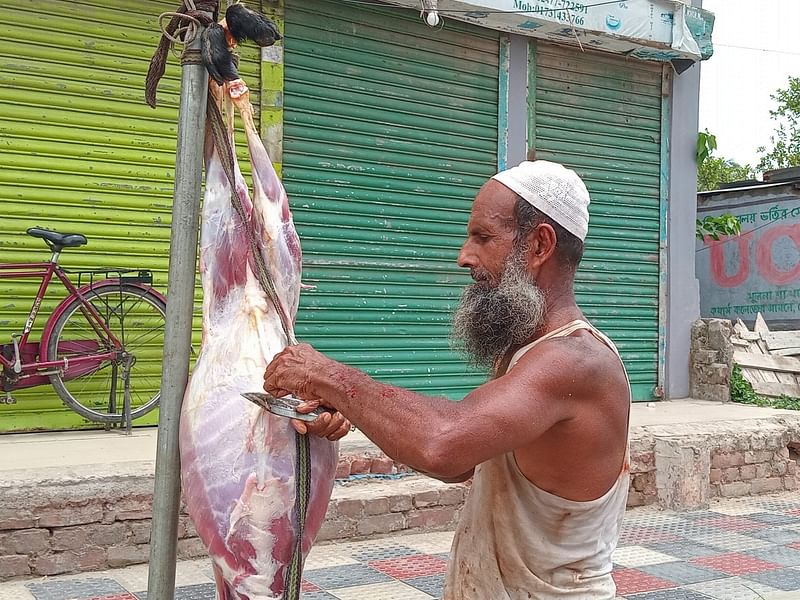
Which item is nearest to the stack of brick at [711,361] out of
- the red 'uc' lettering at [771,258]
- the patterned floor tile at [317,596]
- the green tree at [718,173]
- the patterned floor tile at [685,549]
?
the patterned floor tile at [685,549]

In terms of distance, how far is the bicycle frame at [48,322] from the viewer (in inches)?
210

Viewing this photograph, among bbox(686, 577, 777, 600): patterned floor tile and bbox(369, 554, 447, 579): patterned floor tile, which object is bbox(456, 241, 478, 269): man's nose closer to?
bbox(369, 554, 447, 579): patterned floor tile

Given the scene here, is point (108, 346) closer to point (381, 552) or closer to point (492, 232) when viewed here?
point (381, 552)

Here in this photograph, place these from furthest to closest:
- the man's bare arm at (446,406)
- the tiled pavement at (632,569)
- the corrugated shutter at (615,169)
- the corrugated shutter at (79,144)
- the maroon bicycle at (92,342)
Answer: the corrugated shutter at (615,169)
the corrugated shutter at (79,144)
the maroon bicycle at (92,342)
the tiled pavement at (632,569)
the man's bare arm at (446,406)

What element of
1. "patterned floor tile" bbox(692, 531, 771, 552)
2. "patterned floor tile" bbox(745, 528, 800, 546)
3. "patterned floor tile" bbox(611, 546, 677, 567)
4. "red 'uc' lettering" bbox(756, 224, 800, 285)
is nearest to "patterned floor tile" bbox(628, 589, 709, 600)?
"patterned floor tile" bbox(611, 546, 677, 567)

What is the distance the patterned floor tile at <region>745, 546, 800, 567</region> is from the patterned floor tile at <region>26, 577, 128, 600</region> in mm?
3809

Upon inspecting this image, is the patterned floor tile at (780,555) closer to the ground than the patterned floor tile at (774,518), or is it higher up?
higher up

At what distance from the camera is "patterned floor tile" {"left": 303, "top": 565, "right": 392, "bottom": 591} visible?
4.51 meters

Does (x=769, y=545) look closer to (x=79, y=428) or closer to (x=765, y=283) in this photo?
(x=79, y=428)

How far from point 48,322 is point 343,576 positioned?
238cm

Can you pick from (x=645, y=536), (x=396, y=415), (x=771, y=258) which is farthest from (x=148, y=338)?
(x=771, y=258)

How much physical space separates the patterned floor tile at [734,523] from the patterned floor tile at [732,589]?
1294 mm

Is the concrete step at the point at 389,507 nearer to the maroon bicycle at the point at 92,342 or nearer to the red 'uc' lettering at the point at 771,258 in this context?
the maroon bicycle at the point at 92,342

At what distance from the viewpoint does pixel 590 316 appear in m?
8.71
